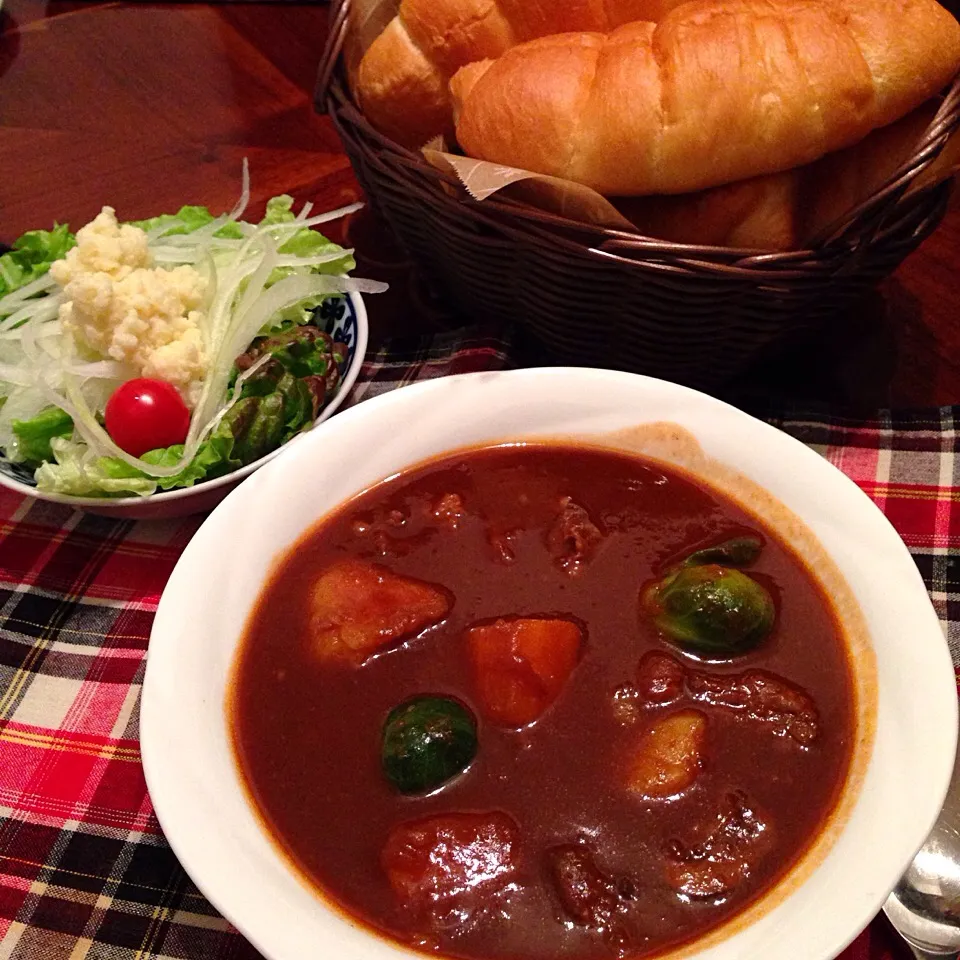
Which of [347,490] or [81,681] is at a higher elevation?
[347,490]

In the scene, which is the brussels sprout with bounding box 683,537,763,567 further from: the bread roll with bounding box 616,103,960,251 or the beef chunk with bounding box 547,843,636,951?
the bread roll with bounding box 616,103,960,251

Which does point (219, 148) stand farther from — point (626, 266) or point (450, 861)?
point (450, 861)

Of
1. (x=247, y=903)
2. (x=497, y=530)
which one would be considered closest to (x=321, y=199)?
(x=497, y=530)

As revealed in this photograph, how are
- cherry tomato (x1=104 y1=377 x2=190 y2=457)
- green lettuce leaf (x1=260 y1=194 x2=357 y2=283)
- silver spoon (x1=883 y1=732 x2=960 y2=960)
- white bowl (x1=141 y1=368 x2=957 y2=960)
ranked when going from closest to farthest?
white bowl (x1=141 y1=368 x2=957 y2=960) < silver spoon (x1=883 y1=732 x2=960 y2=960) < cherry tomato (x1=104 y1=377 x2=190 y2=457) < green lettuce leaf (x1=260 y1=194 x2=357 y2=283)

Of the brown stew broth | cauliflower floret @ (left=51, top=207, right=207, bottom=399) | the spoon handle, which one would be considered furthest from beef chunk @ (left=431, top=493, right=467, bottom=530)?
the spoon handle

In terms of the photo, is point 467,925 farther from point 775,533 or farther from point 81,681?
point 81,681

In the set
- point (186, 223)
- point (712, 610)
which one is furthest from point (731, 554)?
point (186, 223)

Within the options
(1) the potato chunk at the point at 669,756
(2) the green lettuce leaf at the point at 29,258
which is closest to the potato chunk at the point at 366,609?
(1) the potato chunk at the point at 669,756
